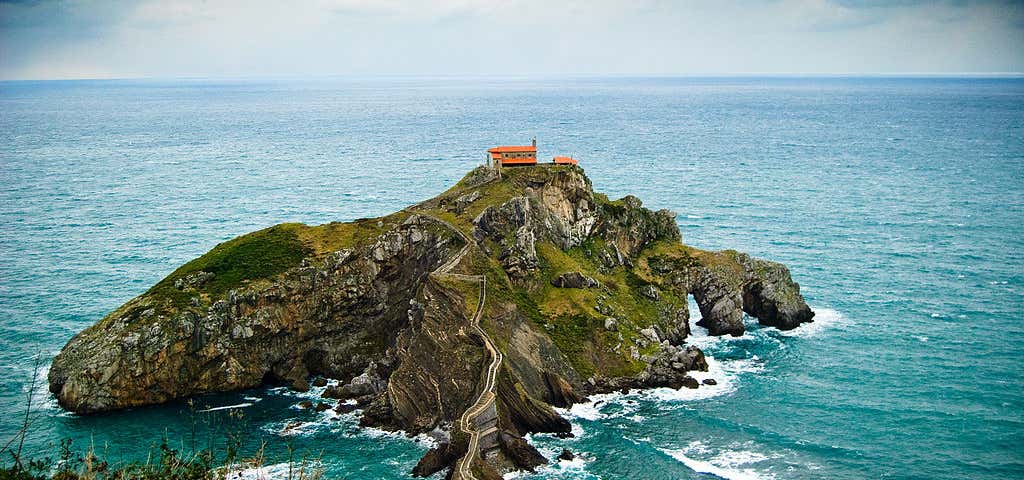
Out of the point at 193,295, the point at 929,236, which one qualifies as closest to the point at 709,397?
the point at 193,295

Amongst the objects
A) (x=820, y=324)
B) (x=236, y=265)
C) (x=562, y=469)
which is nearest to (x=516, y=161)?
(x=236, y=265)

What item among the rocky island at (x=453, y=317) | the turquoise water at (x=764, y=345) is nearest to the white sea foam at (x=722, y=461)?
the turquoise water at (x=764, y=345)

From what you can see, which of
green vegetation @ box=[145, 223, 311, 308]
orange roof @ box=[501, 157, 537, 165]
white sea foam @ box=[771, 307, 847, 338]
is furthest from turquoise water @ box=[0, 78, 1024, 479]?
orange roof @ box=[501, 157, 537, 165]

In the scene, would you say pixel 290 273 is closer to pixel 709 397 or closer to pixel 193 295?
pixel 193 295

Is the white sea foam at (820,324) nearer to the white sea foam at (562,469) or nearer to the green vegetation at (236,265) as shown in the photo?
the white sea foam at (562,469)

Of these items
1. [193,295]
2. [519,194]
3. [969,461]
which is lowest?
[969,461]
